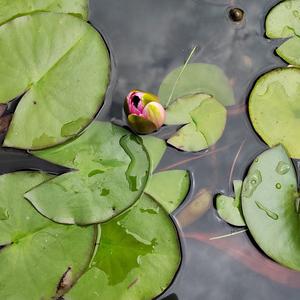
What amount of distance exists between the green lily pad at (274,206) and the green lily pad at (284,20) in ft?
1.35

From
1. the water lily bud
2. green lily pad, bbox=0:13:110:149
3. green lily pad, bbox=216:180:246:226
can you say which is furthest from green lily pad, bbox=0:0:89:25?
green lily pad, bbox=216:180:246:226

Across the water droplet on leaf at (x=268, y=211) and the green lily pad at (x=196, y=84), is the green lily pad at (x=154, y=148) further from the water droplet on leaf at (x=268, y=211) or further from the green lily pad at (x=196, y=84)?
the water droplet on leaf at (x=268, y=211)

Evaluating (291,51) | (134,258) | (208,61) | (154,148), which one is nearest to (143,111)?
(154,148)

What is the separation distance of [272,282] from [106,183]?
59 cm

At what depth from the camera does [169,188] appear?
162 cm

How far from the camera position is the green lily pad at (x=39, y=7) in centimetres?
168

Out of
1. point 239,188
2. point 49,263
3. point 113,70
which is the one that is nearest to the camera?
point 49,263

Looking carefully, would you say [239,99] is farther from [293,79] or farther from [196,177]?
[196,177]

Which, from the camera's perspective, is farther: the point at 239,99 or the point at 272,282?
the point at 239,99

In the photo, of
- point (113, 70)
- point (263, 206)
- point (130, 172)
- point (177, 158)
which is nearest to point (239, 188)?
point (263, 206)

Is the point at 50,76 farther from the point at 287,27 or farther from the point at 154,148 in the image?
the point at 287,27

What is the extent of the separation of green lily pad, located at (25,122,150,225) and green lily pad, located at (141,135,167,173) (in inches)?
1.1

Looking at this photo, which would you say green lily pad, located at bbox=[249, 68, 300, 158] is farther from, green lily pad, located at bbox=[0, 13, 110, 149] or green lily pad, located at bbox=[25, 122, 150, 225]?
green lily pad, located at bbox=[0, 13, 110, 149]

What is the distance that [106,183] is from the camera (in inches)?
61.6
